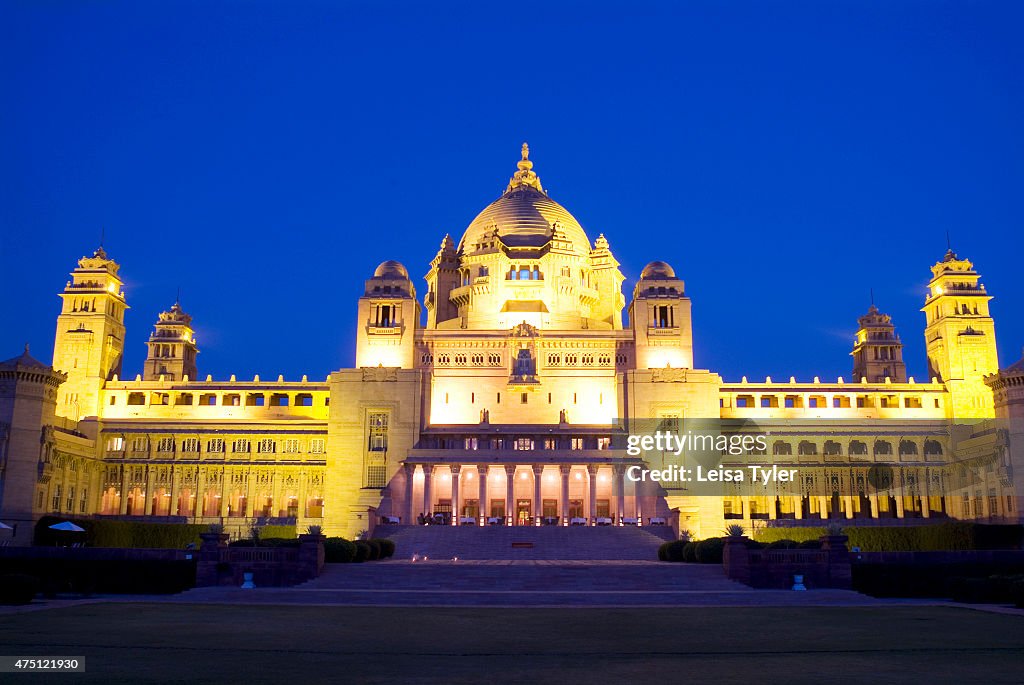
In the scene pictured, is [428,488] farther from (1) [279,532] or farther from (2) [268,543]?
(2) [268,543]

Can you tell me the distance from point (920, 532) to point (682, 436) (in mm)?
25735

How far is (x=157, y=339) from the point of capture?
111m

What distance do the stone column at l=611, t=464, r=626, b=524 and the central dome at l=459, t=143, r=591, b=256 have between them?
104 ft

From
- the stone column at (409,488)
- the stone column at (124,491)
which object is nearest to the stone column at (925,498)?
the stone column at (409,488)

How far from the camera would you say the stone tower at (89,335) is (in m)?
93.8

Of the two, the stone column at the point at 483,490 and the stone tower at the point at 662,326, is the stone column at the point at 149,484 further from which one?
the stone tower at the point at 662,326

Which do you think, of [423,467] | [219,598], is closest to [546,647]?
[219,598]

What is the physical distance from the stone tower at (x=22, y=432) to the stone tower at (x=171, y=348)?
32.3 m

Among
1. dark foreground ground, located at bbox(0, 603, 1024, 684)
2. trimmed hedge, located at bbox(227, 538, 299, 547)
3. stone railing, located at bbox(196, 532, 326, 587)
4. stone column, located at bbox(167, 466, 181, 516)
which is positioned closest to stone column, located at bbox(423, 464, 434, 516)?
stone column, located at bbox(167, 466, 181, 516)

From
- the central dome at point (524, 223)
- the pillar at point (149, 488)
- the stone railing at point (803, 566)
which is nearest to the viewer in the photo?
the stone railing at point (803, 566)

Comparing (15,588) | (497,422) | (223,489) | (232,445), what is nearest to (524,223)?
(497,422)

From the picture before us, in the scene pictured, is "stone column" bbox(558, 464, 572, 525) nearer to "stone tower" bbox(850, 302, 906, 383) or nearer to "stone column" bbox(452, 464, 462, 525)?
"stone column" bbox(452, 464, 462, 525)

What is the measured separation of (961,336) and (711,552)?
59318mm

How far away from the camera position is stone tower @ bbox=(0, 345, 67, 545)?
72.2 metres
